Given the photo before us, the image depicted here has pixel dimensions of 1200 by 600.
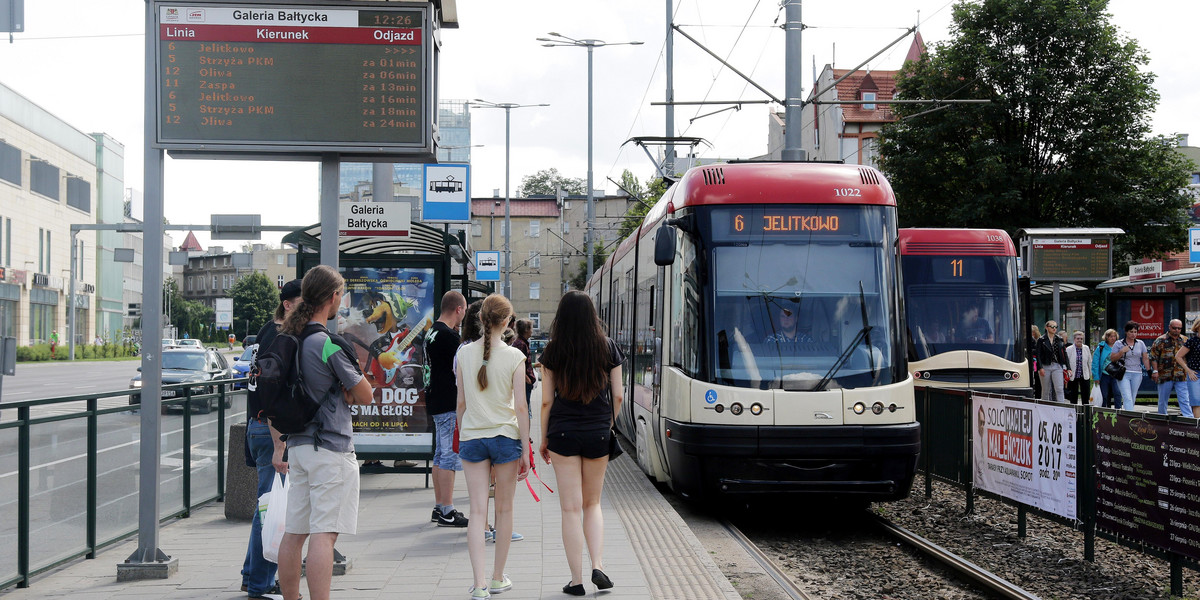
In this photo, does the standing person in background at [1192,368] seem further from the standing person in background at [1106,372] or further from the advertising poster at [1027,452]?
the advertising poster at [1027,452]

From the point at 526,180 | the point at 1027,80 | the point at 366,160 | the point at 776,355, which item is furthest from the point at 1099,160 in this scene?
the point at 526,180

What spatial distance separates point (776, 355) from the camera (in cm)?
966

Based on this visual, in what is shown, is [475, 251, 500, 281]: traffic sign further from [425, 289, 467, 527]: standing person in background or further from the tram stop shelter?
[425, 289, 467, 527]: standing person in background

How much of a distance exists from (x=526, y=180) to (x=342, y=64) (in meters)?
111

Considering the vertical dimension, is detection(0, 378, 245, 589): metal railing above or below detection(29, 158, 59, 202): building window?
below

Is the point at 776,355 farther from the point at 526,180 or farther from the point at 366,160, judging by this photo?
the point at 526,180

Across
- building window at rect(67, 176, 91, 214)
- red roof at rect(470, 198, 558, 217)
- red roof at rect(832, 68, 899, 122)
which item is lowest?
building window at rect(67, 176, 91, 214)

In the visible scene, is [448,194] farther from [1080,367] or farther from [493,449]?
[493,449]

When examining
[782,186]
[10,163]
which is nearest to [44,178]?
[10,163]

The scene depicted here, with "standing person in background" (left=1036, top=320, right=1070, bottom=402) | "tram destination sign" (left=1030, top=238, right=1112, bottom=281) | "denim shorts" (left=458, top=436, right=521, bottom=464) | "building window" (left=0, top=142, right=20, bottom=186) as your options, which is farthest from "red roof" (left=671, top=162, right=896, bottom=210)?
"building window" (left=0, top=142, right=20, bottom=186)

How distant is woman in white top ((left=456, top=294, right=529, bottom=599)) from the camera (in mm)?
6391

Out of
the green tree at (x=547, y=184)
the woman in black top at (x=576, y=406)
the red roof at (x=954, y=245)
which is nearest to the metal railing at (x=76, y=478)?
the woman in black top at (x=576, y=406)

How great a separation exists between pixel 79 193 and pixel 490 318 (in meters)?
72.6

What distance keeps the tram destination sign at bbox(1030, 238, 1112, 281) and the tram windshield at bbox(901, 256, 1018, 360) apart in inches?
293
